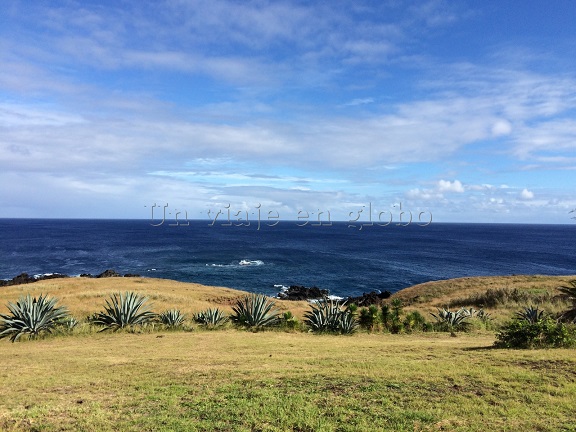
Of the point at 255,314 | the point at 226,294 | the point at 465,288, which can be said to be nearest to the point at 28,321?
the point at 255,314

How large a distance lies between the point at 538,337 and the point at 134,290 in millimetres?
28422

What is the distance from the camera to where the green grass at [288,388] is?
17.7 feet

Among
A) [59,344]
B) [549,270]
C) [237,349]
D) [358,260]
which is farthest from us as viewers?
[358,260]

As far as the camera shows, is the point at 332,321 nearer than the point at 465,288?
Yes

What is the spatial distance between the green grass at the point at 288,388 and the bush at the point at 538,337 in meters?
0.64

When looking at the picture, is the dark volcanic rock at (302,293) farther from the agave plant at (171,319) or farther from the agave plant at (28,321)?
the agave plant at (28,321)

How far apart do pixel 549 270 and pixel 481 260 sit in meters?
14.5

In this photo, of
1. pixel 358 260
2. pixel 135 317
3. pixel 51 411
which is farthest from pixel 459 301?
pixel 358 260

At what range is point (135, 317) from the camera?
14227 millimetres

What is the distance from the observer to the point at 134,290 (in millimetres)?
31781

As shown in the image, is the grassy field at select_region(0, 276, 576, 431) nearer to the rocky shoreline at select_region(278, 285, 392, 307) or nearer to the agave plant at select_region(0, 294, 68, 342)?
the agave plant at select_region(0, 294, 68, 342)

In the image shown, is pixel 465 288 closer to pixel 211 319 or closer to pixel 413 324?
pixel 413 324

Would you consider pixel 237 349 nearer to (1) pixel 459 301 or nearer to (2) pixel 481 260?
(1) pixel 459 301

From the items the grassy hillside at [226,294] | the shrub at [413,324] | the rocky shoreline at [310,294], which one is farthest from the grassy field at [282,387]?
the rocky shoreline at [310,294]
